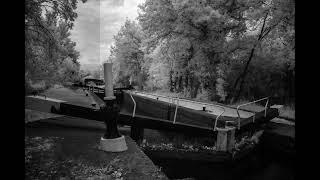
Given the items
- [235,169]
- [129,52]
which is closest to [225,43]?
[235,169]

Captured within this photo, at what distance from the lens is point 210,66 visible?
56.3ft

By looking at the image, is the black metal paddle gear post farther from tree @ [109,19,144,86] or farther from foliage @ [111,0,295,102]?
tree @ [109,19,144,86]

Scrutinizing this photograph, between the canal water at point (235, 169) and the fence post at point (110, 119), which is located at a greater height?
the fence post at point (110, 119)

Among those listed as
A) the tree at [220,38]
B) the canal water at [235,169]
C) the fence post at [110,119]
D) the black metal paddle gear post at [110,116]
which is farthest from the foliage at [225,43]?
the black metal paddle gear post at [110,116]

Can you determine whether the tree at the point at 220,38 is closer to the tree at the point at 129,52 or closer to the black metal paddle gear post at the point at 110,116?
the black metal paddle gear post at the point at 110,116

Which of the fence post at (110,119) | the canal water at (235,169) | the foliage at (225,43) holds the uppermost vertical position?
the foliage at (225,43)

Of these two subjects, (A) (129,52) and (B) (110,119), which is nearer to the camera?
(B) (110,119)

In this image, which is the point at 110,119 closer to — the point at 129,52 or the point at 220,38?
the point at 220,38

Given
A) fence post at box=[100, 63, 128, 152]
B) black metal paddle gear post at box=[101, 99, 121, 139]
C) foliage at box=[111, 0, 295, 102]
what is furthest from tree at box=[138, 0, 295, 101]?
black metal paddle gear post at box=[101, 99, 121, 139]

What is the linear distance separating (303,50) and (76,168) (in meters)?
4.42
